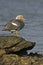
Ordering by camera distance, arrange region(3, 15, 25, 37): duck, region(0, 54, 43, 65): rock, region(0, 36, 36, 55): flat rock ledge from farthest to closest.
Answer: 1. region(3, 15, 25, 37): duck
2. region(0, 36, 36, 55): flat rock ledge
3. region(0, 54, 43, 65): rock

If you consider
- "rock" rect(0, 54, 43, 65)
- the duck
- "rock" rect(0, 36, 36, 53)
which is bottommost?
"rock" rect(0, 54, 43, 65)

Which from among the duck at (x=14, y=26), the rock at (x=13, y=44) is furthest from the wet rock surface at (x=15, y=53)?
the duck at (x=14, y=26)

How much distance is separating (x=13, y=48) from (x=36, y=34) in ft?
35.3

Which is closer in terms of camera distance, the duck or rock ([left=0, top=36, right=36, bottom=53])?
rock ([left=0, top=36, right=36, bottom=53])

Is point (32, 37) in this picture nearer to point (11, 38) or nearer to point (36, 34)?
point (36, 34)

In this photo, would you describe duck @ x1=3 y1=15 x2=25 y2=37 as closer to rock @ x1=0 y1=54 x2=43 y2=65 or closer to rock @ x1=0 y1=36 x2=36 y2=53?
rock @ x1=0 y1=36 x2=36 y2=53

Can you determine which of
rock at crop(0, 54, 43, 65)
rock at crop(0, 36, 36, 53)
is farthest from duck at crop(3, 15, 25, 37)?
rock at crop(0, 54, 43, 65)

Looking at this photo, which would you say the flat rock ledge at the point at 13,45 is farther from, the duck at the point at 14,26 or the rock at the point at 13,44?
the duck at the point at 14,26

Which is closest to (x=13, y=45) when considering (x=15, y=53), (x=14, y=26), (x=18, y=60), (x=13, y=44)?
(x=13, y=44)

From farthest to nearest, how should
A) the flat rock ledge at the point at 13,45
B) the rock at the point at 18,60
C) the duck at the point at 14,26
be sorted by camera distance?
the duck at the point at 14,26 → the flat rock ledge at the point at 13,45 → the rock at the point at 18,60

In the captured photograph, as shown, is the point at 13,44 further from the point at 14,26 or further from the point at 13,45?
the point at 14,26

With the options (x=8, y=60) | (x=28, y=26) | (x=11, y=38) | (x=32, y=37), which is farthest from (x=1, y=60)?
(x=28, y=26)

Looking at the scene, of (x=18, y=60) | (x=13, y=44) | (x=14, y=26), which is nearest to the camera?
(x=18, y=60)

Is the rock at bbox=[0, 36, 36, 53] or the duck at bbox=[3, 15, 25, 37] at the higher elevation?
the duck at bbox=[3, 15, 25, 37]
